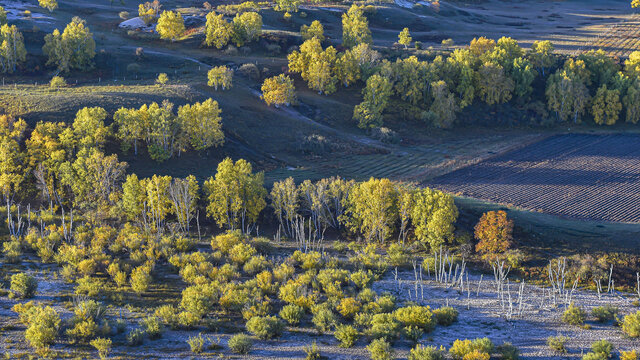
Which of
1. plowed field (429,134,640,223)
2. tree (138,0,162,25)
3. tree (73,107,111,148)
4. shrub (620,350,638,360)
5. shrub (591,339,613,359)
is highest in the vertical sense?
tree (138,0,162,25)

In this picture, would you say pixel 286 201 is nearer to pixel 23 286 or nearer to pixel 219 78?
pixel 23 286

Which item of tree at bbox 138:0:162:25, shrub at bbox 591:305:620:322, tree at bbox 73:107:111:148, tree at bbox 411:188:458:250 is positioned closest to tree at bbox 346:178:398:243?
tree at bbox 411:188:458:250

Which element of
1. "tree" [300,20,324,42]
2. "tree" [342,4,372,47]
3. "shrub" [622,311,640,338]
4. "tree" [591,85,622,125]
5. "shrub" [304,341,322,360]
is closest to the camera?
"shrub" [304,341,322,360]

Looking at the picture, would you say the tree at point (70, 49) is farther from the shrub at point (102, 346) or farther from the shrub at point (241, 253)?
the shrub at point (102, 346)

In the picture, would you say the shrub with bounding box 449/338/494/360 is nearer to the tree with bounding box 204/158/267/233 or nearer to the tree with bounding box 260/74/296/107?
the tree with bounding box 204/158/267/233

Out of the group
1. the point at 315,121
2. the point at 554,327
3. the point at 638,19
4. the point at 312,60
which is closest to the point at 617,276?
the point at 554,327

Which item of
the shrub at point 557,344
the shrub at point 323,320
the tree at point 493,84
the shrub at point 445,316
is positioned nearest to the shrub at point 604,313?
the shrub at point 557,344
